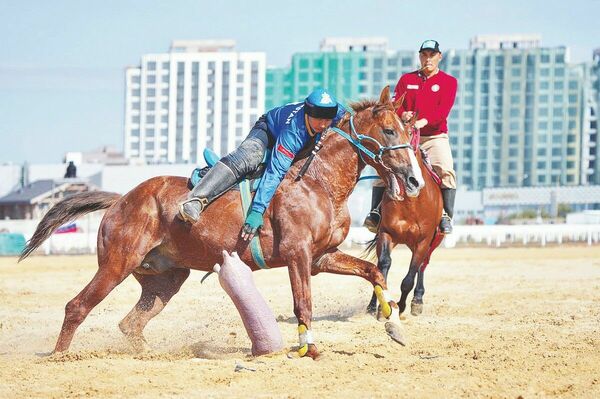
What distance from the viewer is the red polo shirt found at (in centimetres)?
1295

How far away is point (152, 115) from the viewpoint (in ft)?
509

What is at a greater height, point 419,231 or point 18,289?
point 419,231

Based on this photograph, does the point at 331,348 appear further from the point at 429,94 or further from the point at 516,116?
the point at 516,116

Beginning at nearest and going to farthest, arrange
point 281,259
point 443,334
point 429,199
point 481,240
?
point 281,259 → point 443,334 → point 429,199 → point 481,240

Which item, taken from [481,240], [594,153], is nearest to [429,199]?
[481,240]

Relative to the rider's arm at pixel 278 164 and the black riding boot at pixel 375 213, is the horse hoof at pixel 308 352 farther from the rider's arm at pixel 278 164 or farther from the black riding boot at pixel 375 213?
the black riding boot at pixel 375 213

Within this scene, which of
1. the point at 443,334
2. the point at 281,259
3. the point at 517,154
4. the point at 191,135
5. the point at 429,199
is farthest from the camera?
the point at 191,135

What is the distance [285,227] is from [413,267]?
13.5 feet

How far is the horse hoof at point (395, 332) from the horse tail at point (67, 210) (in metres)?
3.40

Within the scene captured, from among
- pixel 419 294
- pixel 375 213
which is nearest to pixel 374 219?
pixel 375 213

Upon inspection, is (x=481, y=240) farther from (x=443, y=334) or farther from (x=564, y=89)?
(x=564, y=89)

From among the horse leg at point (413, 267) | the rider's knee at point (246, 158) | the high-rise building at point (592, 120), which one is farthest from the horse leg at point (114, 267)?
the high-rise building at point (592, 120)

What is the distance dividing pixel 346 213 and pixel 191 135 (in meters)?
145

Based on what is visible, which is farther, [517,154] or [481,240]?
[517,154]
